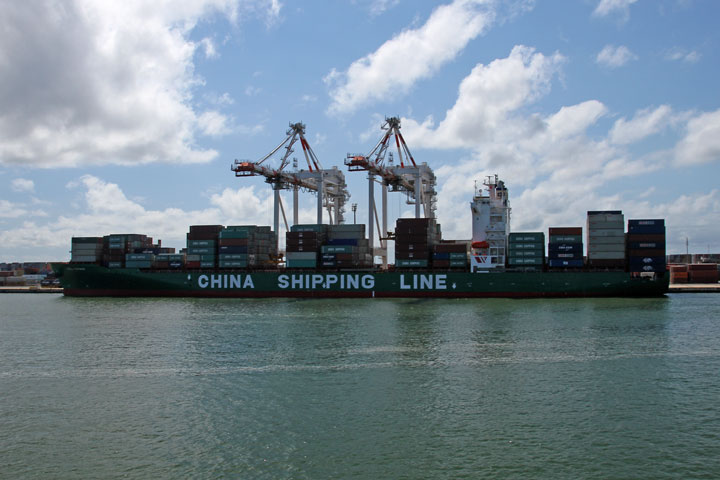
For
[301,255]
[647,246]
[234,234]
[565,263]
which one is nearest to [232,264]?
[234,234]

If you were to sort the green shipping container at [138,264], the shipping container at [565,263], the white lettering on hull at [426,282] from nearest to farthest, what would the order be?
1. the shipping container at [565,263]
2. the white lettering on hull at [426,282]
3. the green shipping container at [138,264]

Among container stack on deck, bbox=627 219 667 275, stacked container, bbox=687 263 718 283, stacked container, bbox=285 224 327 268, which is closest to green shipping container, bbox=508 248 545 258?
container stack on deck, bbox=627 219 667 275

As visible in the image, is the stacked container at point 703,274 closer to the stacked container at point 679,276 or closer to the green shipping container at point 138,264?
the stacked container at point 679,276

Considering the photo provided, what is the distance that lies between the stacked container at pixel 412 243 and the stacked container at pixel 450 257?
2.82ft

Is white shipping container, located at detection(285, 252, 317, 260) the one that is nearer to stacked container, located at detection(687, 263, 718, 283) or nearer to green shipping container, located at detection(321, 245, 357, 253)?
green shipping container, located at detection(321, 245, 357, 253)

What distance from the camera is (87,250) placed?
55.8 metres

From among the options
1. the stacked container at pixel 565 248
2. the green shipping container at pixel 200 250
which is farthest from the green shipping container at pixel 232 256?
the stacked container at pixel 565 248

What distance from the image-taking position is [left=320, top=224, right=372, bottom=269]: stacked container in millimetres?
50969

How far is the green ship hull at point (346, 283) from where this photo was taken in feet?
147

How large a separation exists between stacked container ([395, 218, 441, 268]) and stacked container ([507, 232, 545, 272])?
756 cm

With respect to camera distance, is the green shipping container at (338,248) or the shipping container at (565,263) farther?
the green shipping container at (338,248)

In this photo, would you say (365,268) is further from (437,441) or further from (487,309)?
(437,441)

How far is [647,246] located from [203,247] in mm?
40860

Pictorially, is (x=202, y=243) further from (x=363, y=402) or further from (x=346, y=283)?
(x=363, y=402)
